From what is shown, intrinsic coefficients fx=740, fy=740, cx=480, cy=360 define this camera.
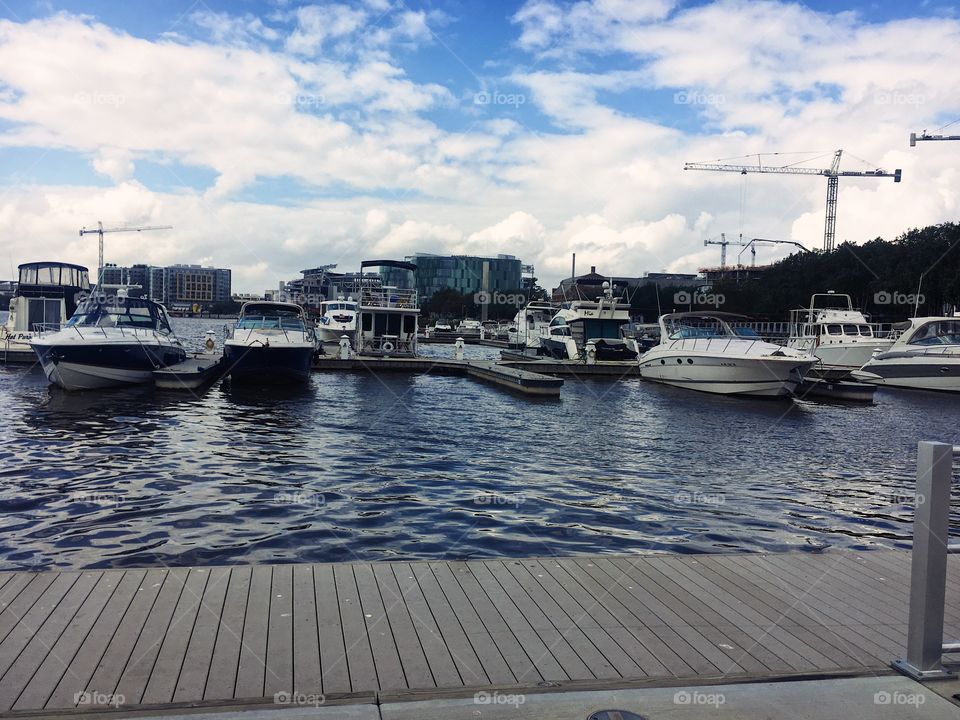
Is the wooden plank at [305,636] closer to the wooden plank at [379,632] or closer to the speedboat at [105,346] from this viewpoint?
the wooden plank at [379,632]

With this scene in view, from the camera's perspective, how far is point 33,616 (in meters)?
4.84

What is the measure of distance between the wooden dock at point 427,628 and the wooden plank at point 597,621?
2cm

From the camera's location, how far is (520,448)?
50.4ft

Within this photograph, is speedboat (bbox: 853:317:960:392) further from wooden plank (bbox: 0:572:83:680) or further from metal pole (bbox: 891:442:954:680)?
wooden plank (bbox: 0:572:83:680)

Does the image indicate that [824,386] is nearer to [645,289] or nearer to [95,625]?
[95,625]

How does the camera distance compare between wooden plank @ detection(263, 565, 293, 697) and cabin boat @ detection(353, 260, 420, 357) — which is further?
cabin boat @ detection(353, 260, 420, 357)

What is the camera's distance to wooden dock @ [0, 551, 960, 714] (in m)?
4.04

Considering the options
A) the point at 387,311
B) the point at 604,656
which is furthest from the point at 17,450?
the point at 387,311

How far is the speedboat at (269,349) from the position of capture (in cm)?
2477

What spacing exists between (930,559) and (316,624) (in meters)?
3.72

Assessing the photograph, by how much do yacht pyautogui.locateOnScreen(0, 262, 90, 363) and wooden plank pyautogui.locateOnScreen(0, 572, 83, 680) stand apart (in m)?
29.6

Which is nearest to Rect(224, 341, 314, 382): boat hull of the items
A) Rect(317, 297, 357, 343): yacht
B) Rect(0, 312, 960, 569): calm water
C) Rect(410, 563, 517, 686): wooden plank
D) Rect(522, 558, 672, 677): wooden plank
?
Rect(0, 312, 960, 569): calm water

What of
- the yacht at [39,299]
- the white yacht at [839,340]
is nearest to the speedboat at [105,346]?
the yacht at [39,299]

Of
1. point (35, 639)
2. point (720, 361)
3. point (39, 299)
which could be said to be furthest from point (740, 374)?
point (39, 299)
